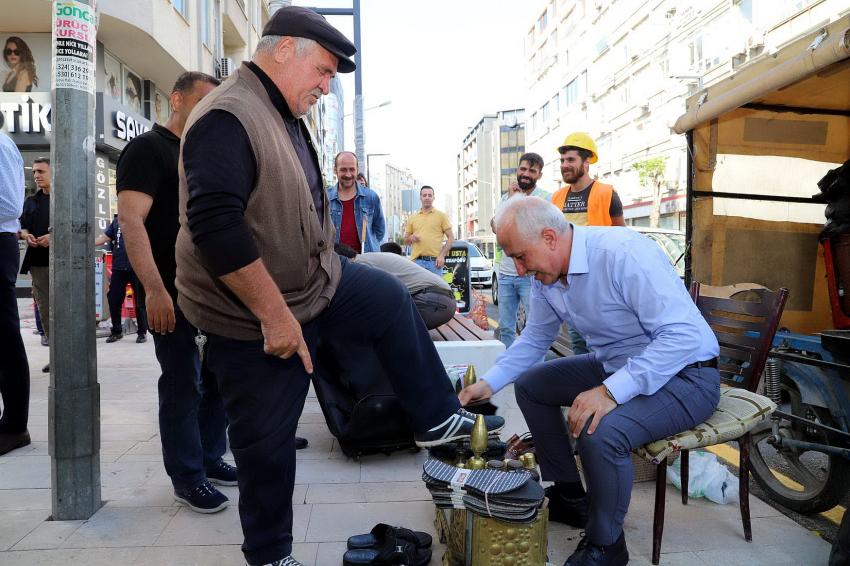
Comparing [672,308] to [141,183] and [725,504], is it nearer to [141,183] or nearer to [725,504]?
[725,504]

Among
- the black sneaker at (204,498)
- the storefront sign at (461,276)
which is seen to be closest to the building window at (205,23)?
the storefront sign at (461,276)

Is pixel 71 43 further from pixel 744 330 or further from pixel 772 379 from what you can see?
pixel 772 379

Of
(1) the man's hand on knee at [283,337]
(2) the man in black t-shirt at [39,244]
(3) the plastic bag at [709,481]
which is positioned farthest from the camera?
(2) the man in black t-shirt at [39,244]

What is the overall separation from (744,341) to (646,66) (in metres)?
36.2

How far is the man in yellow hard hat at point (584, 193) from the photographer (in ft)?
16.1

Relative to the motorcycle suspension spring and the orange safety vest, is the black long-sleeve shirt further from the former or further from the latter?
the orange safety vest

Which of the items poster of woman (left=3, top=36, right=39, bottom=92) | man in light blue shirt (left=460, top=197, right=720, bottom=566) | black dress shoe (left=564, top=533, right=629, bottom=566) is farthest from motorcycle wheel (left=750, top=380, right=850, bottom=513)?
poster of woman (left=3, top=36, right=39, bottom=92)

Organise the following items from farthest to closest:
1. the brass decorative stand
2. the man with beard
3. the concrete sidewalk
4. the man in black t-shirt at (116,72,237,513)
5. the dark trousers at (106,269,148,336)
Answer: the dark trousers at (106,269,148,336) < the man with beard < the man in black t-shirt at (116,72,237,513) < the concrete sidewalk < the brass decorative stand

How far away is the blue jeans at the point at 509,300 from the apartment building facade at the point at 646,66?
626 inches

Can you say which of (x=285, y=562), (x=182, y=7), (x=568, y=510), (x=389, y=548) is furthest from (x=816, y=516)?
(x=182, y=7)

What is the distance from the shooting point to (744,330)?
10.2ft

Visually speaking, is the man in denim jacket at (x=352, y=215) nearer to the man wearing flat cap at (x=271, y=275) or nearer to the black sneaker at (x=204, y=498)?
the black sneaker at (x=204, y=498)

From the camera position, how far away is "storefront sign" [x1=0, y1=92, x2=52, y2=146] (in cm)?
1326

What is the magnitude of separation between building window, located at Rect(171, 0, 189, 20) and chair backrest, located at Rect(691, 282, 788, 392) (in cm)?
1465
